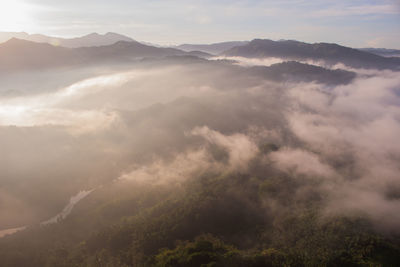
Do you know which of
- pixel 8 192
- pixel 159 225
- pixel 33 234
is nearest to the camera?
pixel 159 225

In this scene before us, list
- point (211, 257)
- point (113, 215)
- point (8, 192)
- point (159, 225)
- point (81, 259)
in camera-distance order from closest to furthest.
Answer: point (211, 257) → point (81, 259) → point (159, 225) → point (113, 215) → point (8, 192)

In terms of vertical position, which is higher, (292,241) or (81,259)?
(292,241)

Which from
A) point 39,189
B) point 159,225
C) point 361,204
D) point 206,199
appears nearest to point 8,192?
point 39,189

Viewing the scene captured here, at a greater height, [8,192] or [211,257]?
[211,257]

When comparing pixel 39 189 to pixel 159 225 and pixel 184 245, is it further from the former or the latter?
pixel 184 245

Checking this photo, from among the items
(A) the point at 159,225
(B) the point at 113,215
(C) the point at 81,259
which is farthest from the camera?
(B) the point at 113,215

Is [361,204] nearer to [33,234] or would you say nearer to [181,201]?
[181,201]

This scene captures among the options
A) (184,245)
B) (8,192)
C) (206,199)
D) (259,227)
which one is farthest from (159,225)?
(8,192)

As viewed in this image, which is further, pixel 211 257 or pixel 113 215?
pixel 113 215

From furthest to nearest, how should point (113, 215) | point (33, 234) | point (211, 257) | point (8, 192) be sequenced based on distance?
1. point (8, 192)
2. point (113, 215)
3. point (33, 234)
4. point (211, 257)
